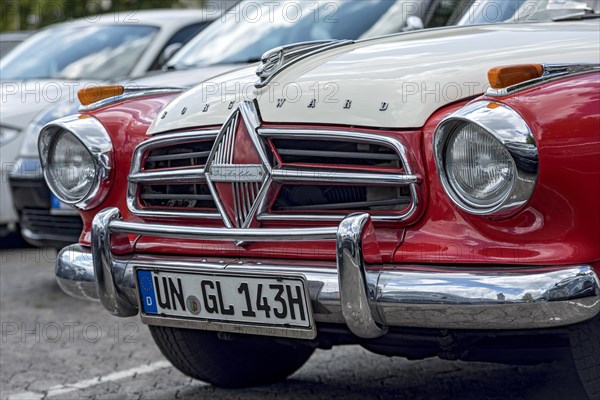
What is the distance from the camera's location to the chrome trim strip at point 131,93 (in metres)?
3.88

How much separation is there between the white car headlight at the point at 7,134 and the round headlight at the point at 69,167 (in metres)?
3.14

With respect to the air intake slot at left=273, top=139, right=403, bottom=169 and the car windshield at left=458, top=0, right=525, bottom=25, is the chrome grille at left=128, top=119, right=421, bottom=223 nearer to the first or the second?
the air intake slot at left=273, top=139, right=403, bottom=169

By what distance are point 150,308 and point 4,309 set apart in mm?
3058

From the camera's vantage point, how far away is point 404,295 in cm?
290

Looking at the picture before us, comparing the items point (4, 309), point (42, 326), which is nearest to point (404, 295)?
point (42, 326)

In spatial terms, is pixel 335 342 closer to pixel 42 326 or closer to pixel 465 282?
pixel 465 282

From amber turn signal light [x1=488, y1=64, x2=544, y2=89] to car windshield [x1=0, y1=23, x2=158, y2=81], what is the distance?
466 cm

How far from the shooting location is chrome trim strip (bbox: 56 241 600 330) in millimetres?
2762

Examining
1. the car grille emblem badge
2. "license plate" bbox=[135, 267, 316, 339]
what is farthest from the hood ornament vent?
"license plate" bbox=[135, 267, 316, 339]

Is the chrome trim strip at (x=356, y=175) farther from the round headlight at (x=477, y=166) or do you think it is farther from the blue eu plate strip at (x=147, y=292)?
the blue eu plate strip at (x=147, y=292)

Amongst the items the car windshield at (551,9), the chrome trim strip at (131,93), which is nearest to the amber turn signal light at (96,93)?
the chrome trim strip at (131,93)

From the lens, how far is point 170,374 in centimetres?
463

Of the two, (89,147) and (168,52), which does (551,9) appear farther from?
(168,52)

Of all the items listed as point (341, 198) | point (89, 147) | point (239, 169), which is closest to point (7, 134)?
point (89, 147)
